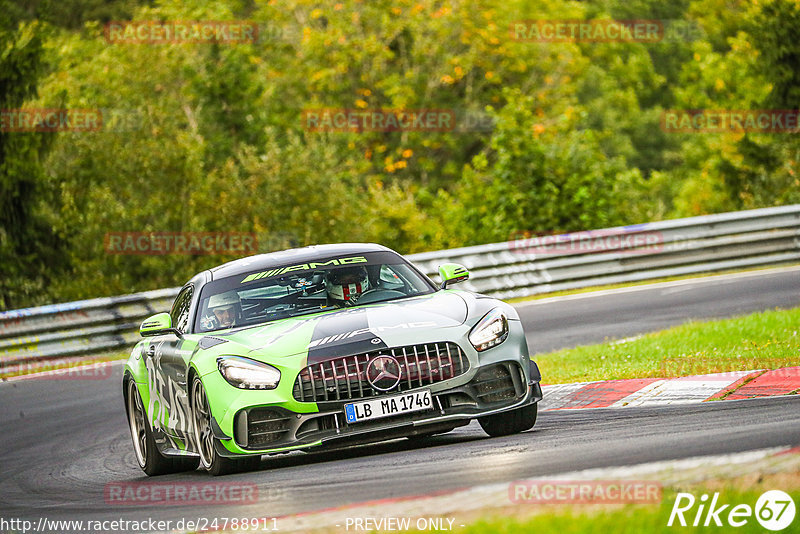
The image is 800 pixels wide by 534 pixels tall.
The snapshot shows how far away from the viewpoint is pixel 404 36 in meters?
43.8

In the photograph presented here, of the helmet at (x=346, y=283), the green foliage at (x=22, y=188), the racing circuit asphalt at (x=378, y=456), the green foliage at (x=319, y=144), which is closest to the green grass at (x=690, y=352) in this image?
the racing circuit asphalt at (x=378, y=456)

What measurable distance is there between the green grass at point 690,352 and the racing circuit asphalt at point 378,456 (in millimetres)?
1455

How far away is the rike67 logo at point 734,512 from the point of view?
14.9ft

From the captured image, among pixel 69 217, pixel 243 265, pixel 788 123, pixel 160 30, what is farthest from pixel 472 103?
pixel 243 265

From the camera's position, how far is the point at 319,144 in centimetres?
2869

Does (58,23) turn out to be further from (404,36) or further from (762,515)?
(762,515)

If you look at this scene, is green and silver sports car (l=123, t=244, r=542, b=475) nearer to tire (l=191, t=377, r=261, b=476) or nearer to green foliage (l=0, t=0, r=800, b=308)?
tire (l=191, t=377, r=261, b=476)

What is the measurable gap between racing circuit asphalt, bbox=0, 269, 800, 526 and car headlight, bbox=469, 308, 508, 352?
0.63 m

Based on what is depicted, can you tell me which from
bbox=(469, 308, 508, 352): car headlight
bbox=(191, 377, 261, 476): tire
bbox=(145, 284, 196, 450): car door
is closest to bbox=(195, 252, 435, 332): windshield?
bbox=(145, 284, 196, 450): car door

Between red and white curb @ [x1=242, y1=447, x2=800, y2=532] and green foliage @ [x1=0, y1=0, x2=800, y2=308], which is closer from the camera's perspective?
red and white curb @ [x1=242, y1=447, x2=800, y2=532]

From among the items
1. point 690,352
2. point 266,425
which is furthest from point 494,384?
point 690,352

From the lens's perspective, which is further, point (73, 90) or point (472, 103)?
point (472, 103)

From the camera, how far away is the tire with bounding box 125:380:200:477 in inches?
367

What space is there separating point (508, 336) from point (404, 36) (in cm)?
3656
